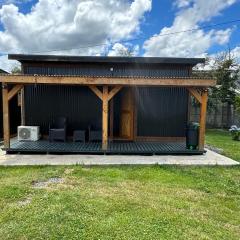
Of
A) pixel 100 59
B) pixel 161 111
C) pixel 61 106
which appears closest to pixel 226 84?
pixel 161 111

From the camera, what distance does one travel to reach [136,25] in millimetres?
19062

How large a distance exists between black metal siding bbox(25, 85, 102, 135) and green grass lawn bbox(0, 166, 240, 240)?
3955mm

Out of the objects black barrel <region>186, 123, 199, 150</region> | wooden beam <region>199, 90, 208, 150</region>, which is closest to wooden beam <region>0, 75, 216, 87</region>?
wooden beam <region>199, 90, 208, 150</region>

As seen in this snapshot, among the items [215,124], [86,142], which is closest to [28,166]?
[86,142]

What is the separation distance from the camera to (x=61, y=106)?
10328mm

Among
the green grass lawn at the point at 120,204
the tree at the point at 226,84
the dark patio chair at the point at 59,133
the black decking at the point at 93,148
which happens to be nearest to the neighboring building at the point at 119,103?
the dark patio chair at the point at 59,133

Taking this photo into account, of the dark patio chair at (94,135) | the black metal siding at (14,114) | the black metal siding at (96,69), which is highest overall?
the black metal siding at (96,69)

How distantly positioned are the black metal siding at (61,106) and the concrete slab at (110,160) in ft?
7.91

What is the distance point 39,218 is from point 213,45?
19.8m

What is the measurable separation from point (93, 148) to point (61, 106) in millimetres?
2505

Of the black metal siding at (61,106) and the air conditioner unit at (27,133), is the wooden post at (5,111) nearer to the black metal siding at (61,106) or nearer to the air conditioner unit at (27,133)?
the air conditioner unit at (27,133)

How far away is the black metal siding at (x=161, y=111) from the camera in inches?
405

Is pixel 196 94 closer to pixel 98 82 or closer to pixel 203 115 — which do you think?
pixel 203 115

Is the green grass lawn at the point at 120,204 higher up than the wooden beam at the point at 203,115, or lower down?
lower down
